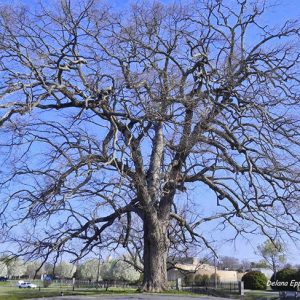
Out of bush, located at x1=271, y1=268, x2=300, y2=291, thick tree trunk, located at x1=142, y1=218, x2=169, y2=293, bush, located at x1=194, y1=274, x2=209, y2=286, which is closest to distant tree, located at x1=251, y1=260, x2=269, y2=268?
bush, located at x1=194, y1=274, x2=209, y2=286

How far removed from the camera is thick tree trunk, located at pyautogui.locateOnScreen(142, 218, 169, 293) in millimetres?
16469

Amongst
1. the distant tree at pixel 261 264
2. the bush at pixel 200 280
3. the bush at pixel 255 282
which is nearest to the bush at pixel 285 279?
the bush at pixel 255 282

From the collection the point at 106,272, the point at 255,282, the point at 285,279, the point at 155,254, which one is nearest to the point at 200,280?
the point at 255,282

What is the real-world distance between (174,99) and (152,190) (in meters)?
3.26

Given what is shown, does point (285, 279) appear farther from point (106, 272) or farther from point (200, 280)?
point (106, 272)

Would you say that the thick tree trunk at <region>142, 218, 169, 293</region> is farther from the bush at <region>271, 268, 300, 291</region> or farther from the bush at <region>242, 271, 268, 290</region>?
the bush at <region>242, 271, 268, 290</region>

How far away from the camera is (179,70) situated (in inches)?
695

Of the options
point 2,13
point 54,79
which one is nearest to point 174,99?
point 54,79

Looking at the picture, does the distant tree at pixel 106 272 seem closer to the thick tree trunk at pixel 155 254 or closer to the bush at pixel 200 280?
the bush at pixel 200 280

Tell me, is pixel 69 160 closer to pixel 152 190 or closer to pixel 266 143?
pixel 152 190

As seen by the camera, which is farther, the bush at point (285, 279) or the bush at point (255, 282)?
the bush at point (255, 282)

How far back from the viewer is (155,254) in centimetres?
1677

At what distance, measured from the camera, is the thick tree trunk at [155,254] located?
54.0 ft

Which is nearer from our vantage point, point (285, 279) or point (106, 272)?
point (285, 279)
